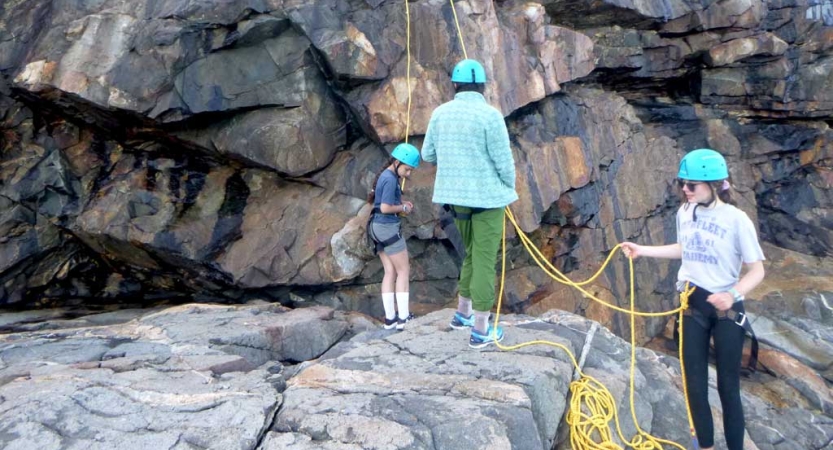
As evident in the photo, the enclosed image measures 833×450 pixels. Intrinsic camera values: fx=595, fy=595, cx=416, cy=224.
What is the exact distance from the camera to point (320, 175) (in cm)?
923

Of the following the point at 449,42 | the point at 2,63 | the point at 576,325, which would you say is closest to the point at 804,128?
the point at 449,42

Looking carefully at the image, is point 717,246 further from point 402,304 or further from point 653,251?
point 402,304

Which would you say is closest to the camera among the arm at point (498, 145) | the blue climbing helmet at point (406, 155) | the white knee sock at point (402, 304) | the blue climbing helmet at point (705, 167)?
the blue climbing helmet at point (705, 167)

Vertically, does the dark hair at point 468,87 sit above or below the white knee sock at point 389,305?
above

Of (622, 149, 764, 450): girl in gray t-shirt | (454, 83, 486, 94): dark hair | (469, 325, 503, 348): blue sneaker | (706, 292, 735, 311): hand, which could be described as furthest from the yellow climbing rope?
(454, 83, 486, 94): dark hair

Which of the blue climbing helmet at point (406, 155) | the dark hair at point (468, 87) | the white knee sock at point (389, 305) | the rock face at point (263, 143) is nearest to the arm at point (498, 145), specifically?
the dark hair at point (468, 87)

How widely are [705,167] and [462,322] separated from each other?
258 cm

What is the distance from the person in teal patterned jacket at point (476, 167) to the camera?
15.8 feet

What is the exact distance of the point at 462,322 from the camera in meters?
5.69

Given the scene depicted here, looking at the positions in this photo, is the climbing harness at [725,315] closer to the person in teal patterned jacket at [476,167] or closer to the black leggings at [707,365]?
the black leggings at [707,365]

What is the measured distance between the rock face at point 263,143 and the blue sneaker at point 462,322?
327 cm

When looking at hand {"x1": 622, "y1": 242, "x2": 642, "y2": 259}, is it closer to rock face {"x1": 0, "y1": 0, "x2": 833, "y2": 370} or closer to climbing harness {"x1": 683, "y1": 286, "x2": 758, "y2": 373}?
climbing harness {"x1": 683, "y1": 286, "x2": 758, "y2": 373}

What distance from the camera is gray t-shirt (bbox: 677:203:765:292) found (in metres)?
4.06

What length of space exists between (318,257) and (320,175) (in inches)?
50.5
